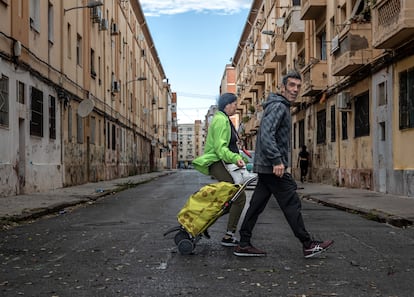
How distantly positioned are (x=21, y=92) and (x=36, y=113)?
1.49 meters

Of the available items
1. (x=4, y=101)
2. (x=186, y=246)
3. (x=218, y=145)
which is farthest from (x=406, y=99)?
(x=4, y=101)

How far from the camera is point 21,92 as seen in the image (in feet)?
53.3

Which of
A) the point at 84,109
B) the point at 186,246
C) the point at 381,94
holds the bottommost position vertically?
the point at 186,246

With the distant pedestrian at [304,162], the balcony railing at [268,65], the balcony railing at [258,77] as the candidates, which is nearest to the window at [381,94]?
the distant pedestrian at [304,162]

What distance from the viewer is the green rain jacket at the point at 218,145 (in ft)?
20.0

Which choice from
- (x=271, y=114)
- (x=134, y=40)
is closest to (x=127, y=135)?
(x=134, y=40)

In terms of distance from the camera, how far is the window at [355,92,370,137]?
18.2 m

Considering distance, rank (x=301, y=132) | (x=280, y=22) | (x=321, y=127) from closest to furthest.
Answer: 1. (x=321, y=127)
2. (x=301, y=132)
3. (x=280, y=22)

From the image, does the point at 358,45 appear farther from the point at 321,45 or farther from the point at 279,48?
the point at 279,48

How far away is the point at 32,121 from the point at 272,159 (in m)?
13.1

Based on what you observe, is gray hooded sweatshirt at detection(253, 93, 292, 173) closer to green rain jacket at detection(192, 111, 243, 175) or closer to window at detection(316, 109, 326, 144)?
green rain jacket at detection(192, 111, 243, 175)

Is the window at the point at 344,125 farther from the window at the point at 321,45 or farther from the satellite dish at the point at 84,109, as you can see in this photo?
the satellite dish at the point at 84,109

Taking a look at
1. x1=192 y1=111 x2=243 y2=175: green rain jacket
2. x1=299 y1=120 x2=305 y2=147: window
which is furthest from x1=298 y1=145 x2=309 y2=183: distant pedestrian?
x1=192 y1=111 x2=243 y2=175: green rain jacket

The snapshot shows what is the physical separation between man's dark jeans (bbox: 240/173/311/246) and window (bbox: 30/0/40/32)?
13.7m
